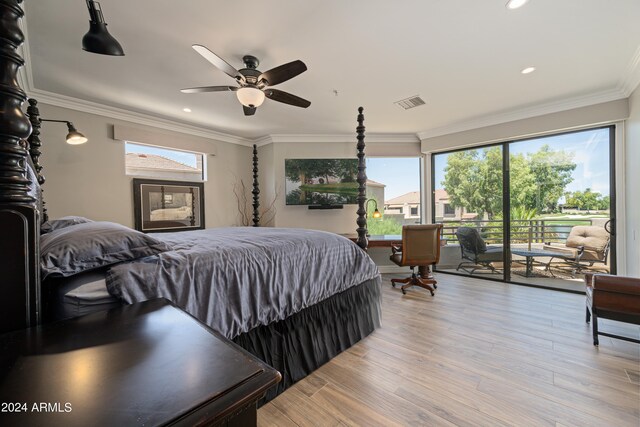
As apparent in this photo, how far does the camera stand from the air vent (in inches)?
124

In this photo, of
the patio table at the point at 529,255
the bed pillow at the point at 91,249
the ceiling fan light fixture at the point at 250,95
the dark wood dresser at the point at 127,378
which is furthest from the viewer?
the patio table at the point at 529,255

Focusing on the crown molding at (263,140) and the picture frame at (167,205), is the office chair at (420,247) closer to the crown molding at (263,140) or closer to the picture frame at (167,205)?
the crown molding at (263,140)

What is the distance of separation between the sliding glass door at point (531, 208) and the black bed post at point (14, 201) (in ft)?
15.6

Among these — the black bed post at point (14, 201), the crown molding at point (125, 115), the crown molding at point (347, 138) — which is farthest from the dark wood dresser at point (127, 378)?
the crown molding at point (347, 138)

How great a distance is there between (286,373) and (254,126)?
3620mm

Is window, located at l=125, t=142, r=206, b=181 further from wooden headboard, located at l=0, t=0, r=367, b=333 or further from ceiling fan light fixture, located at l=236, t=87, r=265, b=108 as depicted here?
wooden headboard, located at l=0, t=0, r=367, b=333

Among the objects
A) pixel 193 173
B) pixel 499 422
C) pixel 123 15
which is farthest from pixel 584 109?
pixel 193 173

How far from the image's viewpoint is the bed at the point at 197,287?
75 cm

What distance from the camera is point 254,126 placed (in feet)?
13.6

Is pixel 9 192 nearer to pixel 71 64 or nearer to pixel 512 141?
pixel 71 64

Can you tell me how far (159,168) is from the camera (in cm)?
383

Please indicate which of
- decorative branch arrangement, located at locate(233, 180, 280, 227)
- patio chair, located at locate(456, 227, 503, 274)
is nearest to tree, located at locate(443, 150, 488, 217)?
patio chair, located at locate(456, 227, 503, 274)

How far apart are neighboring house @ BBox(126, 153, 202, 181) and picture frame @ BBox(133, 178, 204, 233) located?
0.12 m

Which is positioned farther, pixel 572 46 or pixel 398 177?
pixel 398 177
